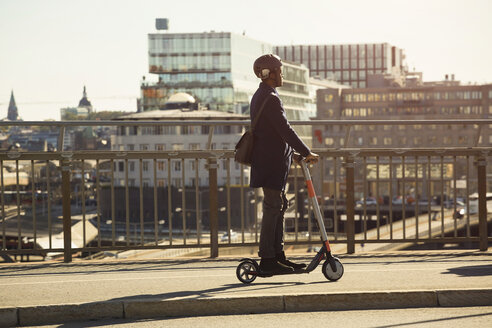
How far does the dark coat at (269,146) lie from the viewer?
6.70m

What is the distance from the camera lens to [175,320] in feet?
18.5

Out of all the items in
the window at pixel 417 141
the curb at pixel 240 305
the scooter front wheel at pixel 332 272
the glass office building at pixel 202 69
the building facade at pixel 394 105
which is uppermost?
the glass office building at pixel 202 69

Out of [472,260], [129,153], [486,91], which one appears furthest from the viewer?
[486,91]

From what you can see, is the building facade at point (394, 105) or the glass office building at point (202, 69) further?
the glass office building at point (202, 69)

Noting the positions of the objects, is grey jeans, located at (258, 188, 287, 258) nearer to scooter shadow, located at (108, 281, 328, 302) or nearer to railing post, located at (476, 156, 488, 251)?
scooter shadow, located at (108, 281, 328, 302)

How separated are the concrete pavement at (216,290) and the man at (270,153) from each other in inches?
11.5

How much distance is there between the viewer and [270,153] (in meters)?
6.74

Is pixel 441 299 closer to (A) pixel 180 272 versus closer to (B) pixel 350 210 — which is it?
(A) pixel 180 272

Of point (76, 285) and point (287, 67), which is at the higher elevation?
point (287, 67)

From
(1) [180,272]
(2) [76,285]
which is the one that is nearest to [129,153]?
(1) [180,272]

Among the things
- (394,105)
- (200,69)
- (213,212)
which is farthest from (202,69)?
(213,212)

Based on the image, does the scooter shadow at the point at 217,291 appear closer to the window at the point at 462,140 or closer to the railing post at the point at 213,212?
the railing post at the point at 213,212

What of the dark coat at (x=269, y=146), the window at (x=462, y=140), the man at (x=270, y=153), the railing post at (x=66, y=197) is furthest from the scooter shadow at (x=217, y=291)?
the window at (x=462, y=140)

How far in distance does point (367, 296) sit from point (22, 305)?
2.42 m
